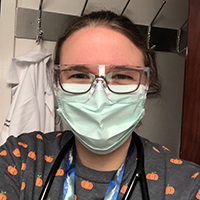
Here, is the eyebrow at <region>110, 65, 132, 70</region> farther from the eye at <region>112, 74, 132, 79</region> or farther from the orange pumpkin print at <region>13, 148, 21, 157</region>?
the orange pumpkin print at <region>13, 148, 21, 157</region>

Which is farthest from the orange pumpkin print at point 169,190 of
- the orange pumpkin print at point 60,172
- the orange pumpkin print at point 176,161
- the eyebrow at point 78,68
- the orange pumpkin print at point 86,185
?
the eyebrow at point 78,68

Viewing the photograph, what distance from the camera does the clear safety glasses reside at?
896 mm

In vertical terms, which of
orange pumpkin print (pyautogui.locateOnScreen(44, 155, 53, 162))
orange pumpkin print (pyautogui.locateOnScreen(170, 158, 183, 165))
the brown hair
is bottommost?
orange pumpkin print (pyautogui.locateOnScreen(44, 155, 53, 162))

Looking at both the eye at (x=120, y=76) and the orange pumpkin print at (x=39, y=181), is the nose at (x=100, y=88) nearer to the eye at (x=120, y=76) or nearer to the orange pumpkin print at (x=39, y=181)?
the eye at (x=120, y=76)

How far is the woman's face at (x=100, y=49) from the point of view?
3.03ft

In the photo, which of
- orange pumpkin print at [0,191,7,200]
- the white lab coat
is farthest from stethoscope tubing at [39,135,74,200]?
the white lab coat

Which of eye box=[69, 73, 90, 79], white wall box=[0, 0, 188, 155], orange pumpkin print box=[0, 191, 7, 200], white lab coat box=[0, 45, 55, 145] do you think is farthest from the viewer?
white wall box=[0, 0, 188, 155]

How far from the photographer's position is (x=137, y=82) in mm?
949

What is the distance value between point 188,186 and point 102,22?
0.63m

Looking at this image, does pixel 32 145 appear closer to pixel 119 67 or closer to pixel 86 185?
pixel 86 185

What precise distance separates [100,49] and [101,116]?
23 centimetres

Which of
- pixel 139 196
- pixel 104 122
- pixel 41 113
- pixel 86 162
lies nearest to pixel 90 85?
pixel 104 122

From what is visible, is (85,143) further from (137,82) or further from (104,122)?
(137,82)

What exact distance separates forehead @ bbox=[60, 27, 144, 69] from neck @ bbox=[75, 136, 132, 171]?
0.96 ft
